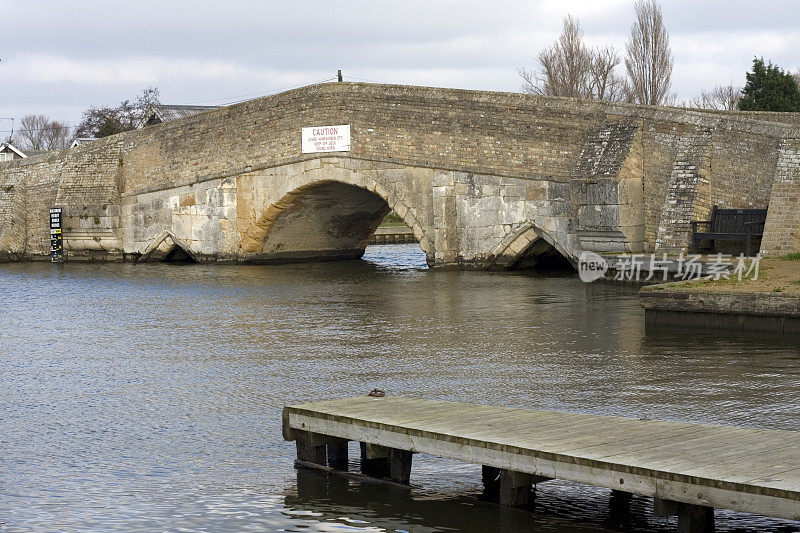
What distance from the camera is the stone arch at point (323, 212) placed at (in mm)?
23734

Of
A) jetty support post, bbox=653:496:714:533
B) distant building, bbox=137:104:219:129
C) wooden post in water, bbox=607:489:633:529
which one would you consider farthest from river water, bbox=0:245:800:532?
distant building, bbox=137:104:219:129

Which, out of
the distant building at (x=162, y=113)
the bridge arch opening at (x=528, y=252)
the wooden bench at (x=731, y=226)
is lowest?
the bridge arch opening at (x=528, y=252)

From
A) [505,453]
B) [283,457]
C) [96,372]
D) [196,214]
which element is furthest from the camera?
[196,214]

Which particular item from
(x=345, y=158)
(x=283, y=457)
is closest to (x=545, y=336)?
(x=283, y=457)

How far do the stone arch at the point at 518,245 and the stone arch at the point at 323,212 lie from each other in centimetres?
159

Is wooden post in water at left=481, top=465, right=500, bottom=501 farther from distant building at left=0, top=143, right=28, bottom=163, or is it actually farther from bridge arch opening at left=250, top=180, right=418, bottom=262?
distant building at left=0, top=143, right=28, bottom=163

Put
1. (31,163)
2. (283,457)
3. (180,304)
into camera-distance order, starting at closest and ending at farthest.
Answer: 1. (283,457)
2. (180,304)
3. (31,163)

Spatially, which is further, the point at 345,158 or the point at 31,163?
the point at 31,163

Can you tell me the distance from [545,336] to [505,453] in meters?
7.05

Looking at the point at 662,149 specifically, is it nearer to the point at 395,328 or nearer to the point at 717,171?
the point at 717,171

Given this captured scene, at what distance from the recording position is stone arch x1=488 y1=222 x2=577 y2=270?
21.7 m

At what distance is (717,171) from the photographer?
739 inches

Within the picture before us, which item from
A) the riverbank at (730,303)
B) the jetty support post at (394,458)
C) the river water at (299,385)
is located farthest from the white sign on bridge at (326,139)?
the jetty support post at (394,458)

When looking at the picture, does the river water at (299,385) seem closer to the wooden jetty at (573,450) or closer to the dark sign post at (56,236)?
the wooden jetty at (573,450)
